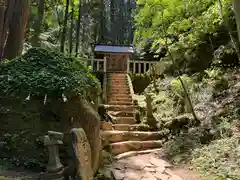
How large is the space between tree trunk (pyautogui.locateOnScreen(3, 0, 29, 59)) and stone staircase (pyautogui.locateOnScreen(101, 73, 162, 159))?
308 cm

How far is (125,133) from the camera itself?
23.7 feet

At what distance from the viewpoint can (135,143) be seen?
686cm

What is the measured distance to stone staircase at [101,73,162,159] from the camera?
659 cm

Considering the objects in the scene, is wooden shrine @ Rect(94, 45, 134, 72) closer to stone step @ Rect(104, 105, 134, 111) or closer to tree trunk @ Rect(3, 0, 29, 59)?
stone step @ Rect(104, 105, 134, 111)

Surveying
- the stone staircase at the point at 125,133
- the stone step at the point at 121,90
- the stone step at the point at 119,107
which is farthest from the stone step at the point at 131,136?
the stone step at the point at 121,90

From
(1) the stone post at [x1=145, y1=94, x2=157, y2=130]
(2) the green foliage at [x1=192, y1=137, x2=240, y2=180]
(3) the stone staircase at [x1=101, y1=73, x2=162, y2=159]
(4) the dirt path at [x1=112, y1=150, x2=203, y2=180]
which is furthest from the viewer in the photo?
(1) the stone post at [x1=145, y1=94, x2=157, y2=130]

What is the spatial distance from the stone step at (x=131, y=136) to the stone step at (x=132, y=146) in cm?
27

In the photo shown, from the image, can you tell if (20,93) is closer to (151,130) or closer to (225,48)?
(151,130)

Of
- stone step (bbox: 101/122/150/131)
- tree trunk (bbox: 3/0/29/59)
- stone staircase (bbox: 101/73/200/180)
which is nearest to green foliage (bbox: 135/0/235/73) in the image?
stone step (bbox: 101/122/150/131)

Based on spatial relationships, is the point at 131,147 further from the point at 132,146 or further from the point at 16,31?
the point at 16,31

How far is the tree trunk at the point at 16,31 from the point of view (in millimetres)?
6480

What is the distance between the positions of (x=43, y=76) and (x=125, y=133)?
11.3ft

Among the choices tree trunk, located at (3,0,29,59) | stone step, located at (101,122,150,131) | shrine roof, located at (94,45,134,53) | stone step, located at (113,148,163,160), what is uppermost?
shrine roof, located at (94,45,134,53)

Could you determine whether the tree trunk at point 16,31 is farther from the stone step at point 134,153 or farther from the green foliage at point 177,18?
the stone step at point 134,153
